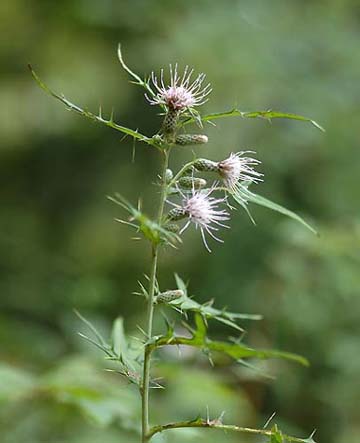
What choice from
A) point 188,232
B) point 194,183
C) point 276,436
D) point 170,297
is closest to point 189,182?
point 194,183

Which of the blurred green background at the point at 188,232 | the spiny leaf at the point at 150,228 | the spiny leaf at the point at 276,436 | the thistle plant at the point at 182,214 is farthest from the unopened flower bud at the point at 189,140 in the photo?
the blurred green background at the point at 188,232

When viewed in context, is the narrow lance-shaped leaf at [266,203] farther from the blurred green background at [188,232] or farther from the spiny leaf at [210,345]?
the blurred green background at [188,232]

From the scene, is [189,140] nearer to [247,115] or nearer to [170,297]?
[247,115]

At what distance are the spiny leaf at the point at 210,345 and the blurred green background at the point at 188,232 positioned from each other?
87 cm

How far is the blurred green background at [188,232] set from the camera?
2617mm

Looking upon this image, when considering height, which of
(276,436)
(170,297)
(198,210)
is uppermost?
(198,210)

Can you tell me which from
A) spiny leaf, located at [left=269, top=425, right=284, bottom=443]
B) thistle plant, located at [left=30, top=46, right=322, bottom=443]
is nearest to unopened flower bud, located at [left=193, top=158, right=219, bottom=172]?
thistle plant, located at [left=30, top=46, right=322, bottom=443]

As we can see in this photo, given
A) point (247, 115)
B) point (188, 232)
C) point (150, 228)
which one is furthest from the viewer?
point (188, 232)

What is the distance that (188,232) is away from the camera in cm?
496

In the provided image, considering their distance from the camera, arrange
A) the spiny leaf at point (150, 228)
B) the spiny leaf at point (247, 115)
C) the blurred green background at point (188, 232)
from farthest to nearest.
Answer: the blurred green background at point (188, 232) → the spiny leaf at point (247, 115) → the spiny leaf at point (150, 228)

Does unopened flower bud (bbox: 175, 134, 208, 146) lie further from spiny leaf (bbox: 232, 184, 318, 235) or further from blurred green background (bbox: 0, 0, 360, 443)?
blurred green background (bbox: 0, 0, 360, 443)

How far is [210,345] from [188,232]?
408 centimetres

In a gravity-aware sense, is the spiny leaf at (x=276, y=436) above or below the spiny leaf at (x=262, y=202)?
below

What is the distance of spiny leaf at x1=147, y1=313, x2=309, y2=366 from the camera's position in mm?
867
